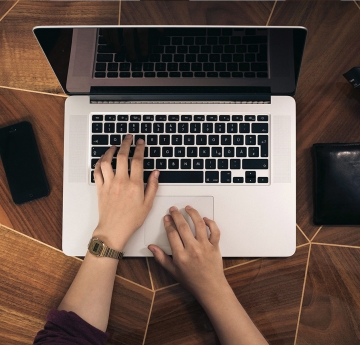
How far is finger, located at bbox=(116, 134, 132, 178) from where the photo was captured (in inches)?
30.6

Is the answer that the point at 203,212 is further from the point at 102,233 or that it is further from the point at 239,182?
the point at 102,233

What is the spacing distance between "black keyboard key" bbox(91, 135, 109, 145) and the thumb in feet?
0.43

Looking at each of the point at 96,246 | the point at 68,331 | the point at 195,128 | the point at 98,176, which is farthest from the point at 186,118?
the point at 68,331

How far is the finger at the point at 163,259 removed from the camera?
789 mm

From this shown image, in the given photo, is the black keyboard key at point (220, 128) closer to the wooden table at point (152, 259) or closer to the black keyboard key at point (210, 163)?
the black keyboard key at point (210, 163)

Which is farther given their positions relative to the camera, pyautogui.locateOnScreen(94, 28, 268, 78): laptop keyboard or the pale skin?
the pale skin

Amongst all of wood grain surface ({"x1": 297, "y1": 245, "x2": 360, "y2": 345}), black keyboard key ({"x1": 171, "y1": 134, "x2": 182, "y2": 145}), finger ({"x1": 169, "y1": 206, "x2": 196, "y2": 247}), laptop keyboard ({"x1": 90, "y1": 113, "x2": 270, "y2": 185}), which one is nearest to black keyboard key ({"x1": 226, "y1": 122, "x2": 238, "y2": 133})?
laptop keyboard ({"x1": 90, "y1": 113, "x2": 270, "y2": 185})

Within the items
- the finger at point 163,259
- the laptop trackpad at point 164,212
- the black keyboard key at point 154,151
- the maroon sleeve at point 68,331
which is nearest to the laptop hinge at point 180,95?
the black keyboard key at point 154,151

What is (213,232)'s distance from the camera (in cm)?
A: 78

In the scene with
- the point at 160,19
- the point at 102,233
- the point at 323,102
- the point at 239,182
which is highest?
the point at 160,19

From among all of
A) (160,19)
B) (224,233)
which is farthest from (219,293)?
(160,19)

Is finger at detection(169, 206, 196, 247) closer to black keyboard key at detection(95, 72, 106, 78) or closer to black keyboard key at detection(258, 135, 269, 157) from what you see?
black keyboard key at detection(258, 135, 269, 157)

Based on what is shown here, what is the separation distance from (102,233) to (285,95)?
0.51 meters

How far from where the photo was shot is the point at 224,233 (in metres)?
0.80
